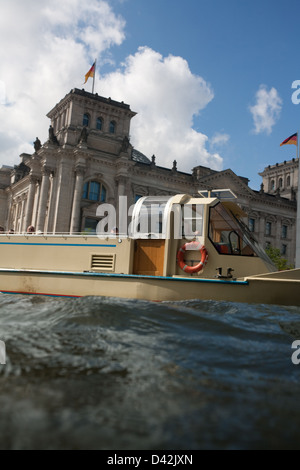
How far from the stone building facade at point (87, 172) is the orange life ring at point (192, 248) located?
108 feet

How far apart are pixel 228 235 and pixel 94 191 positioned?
37.0m

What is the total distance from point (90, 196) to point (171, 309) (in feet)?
128

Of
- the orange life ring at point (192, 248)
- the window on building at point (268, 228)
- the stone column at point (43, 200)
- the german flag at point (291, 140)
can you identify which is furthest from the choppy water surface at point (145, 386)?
the window on building at point (268, 228)

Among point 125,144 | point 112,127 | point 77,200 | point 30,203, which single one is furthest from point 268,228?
point 30,203

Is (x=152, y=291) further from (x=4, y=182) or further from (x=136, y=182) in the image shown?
(x=4, y=182)

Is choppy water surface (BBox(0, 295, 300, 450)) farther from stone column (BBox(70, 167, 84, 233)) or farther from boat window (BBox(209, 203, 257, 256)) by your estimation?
stone column (BBox(70, 167, 84, 233))

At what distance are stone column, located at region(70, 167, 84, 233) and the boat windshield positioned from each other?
1346 inches

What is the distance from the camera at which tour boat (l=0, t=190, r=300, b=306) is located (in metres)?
7.84

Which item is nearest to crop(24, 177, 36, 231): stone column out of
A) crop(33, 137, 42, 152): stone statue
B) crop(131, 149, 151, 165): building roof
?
crop(33, 137, 42, 152): stone statue

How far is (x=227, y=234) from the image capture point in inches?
351

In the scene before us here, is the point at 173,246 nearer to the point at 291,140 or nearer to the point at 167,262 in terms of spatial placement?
the point at 167,262

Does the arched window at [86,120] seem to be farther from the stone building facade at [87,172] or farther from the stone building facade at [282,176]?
the stone building facade at [282,176]

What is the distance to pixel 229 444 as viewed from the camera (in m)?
2.04

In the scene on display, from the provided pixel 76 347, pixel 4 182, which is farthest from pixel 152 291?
pixel 4 182
